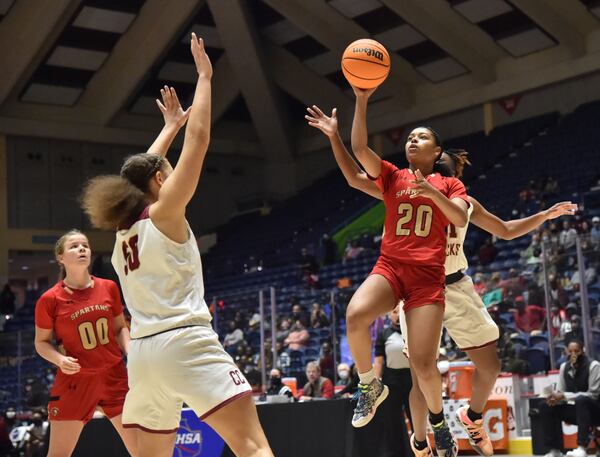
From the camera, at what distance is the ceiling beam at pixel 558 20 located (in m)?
24.1

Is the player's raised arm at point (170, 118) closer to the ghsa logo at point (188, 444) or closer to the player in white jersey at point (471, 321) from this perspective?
the player in white jersey at point (471, 321)

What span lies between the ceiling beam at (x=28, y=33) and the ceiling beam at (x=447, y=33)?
8.66 m

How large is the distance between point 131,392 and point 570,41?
2257cm

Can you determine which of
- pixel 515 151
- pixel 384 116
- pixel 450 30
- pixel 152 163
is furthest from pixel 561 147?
pixel 152 163

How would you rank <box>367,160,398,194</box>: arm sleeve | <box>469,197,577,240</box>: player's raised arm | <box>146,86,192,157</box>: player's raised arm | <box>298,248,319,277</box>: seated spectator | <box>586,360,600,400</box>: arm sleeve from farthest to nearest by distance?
<box>298,248,319,277</box>: seated spectator < <box>586,360,600,400</box>: arm sleeve < <box>469,197,577,240</box>: player's raised arm < <box>367,160,398,194</box>: arm sleeve < <box>146,86,192,157</box>: player's raised arm

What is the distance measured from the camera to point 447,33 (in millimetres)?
26094

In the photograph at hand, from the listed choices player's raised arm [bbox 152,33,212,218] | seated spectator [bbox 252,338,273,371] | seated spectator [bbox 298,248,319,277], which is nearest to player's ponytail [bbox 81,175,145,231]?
player's raised arm [bbox 152,33,212,218]

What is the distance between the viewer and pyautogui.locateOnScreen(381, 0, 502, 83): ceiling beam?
25.4m

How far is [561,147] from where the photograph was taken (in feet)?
80.1

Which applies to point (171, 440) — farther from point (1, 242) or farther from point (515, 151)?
point (1, 242)

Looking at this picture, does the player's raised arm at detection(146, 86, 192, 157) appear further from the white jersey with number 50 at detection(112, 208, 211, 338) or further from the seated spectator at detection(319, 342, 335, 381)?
the seated spectator at detection(319, 342, 335, 381)

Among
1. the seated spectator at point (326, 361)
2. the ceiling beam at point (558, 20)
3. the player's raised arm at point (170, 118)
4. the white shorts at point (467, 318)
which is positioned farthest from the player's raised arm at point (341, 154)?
the ceiling beam at point (558, 20)

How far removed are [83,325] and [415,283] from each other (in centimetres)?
256

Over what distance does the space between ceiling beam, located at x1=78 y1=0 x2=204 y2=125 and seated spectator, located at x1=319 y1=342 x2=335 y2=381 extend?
14.6 metres
